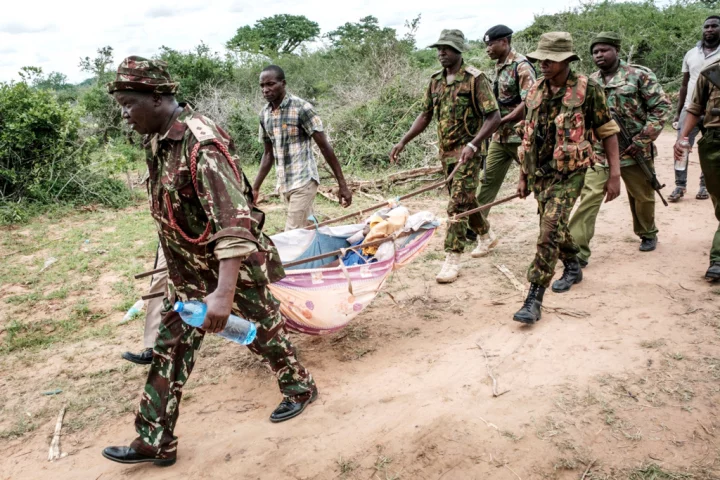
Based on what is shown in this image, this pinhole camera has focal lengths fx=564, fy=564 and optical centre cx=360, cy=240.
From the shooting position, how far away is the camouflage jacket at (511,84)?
187 inches

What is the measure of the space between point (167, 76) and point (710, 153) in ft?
12.2

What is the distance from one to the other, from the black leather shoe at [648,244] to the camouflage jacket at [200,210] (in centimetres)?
371

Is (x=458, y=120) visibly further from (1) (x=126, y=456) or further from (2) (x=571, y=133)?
(1) (x=126, y=456)

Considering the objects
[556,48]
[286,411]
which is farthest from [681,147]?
[286,411]

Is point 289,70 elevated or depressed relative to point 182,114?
elevated

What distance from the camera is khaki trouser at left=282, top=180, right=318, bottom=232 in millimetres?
4297

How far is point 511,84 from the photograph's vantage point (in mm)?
4871

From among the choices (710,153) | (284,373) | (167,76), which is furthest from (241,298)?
(710,153)

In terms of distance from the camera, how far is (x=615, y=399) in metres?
2.87

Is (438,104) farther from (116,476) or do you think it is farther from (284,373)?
(116,476)

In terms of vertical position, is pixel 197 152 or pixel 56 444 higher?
pixel 197 152

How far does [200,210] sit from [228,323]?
520mm

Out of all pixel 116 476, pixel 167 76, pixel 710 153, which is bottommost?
pixel 116 476

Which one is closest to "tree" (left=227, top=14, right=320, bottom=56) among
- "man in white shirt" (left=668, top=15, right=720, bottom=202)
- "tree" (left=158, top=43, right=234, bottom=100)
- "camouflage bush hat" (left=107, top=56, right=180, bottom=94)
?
"tree" (left=158, top=43, right=234, bottom=100)
